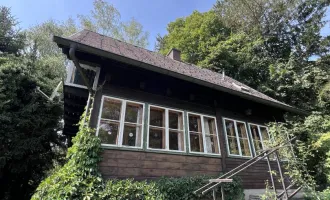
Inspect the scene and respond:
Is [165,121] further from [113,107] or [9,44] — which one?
[9,44]

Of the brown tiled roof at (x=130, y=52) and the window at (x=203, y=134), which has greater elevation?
the brown tiled roof at (x=130, y=52)

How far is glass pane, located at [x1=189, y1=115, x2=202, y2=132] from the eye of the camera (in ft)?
18.7

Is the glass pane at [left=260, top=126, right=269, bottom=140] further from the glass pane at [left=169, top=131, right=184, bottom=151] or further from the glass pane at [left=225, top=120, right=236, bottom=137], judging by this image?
the glass pane at [left=169, top=131, right=184, bottom=151]

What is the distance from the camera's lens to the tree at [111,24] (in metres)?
17.2

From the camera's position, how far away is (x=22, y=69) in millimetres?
9648

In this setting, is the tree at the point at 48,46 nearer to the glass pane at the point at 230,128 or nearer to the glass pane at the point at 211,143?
the glass pane at the point at 211,143

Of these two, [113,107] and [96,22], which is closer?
[113,107]

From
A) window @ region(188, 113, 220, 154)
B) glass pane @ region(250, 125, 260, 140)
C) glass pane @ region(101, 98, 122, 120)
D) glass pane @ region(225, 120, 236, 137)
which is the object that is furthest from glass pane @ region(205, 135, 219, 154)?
glass pane @ region(101, 98, 122, 120)

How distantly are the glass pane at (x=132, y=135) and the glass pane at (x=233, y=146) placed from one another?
2925 millimetres

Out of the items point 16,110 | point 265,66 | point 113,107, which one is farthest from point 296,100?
point 16,110

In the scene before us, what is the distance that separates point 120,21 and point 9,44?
9113 mm

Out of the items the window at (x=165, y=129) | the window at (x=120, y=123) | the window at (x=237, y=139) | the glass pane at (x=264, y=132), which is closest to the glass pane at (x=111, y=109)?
the window at (x=120, y=123)

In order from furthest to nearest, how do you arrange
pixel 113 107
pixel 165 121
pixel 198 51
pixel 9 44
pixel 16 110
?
pixel 198 51, pixel 9 44, pixel 16 110, pixel 165 121, pixel 113 107

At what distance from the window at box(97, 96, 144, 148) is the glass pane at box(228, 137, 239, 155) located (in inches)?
115
